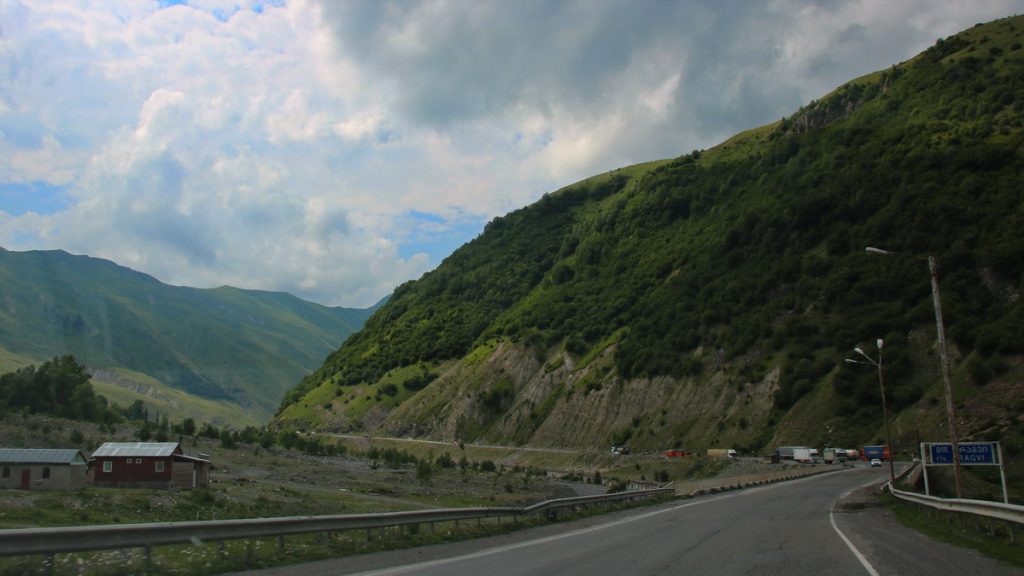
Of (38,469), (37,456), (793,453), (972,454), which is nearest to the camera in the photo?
(972,454)

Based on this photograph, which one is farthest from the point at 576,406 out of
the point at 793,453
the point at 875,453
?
the point at 875,453

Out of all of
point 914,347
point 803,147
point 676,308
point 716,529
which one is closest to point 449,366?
point 676,308

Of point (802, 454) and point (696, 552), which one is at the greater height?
point (696, 552)

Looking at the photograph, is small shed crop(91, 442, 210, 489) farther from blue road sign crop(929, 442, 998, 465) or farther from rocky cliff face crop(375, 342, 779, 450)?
blue road sign crop(929, 442, 998, 465)

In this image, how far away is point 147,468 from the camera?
5256 cm

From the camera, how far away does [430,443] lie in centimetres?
10881

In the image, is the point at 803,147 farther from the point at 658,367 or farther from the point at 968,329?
the point at 968,329

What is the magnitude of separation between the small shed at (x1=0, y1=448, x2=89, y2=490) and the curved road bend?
139 feet

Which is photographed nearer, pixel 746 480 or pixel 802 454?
pixel 746 480

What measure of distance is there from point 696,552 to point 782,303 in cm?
7516

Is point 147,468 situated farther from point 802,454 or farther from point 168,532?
point 802,454

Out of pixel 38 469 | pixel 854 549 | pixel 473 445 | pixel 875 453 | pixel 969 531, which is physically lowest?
pixel 473 445

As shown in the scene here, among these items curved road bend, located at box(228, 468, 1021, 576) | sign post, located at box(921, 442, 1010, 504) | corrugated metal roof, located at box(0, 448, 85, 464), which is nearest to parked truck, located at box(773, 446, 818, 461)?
sign post, located at box(921, 442, 1010, 504)

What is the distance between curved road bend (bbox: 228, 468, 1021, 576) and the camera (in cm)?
1180
